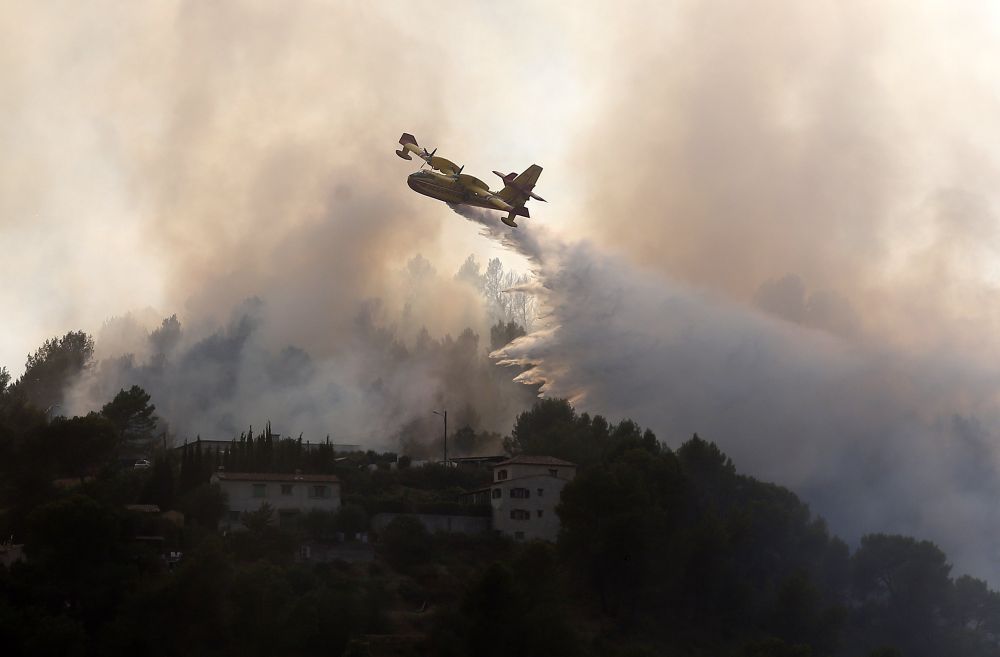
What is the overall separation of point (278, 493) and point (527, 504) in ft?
53.4

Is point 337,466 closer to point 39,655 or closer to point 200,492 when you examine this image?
point 200,492

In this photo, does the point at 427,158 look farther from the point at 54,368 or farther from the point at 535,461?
the point at 54,368

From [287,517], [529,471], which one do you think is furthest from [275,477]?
[529,471]

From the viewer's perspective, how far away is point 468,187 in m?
75.4

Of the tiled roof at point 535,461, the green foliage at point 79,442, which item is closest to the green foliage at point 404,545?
the tiled roof at point 535,461

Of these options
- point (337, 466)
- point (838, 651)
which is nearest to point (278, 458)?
point (337, 466)

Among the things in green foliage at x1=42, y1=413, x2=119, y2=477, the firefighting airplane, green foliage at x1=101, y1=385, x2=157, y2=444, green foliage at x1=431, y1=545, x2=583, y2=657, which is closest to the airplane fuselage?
the firefighting airplane

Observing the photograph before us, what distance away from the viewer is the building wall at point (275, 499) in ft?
229

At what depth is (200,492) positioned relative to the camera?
224 feet

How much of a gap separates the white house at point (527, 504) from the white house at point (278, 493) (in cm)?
1060

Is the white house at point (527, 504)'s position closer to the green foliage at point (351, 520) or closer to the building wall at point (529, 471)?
the building wall at point (529, 471)

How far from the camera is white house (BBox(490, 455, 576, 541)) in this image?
7606cm

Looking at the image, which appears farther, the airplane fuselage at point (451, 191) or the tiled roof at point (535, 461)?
the tiled roof at point (535, 461)

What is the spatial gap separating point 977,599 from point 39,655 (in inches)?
2436
